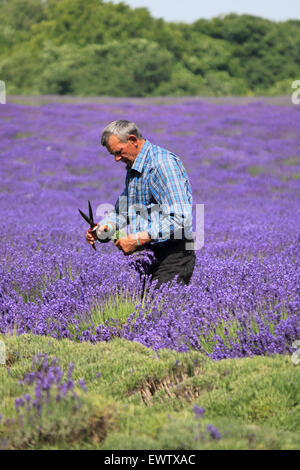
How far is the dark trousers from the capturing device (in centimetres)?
391

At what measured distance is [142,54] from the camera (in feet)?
108

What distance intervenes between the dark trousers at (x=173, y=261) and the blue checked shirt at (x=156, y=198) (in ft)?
0.34

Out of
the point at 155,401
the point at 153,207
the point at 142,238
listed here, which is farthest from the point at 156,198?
the point at 155,401

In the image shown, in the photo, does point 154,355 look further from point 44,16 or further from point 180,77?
point 44,16

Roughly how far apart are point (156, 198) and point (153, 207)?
0.24ft

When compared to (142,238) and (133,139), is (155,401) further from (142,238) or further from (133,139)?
(133,139)

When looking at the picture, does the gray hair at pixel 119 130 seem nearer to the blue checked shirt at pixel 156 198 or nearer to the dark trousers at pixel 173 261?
the blue checked shirt at pixel 156 198

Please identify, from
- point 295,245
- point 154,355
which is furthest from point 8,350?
point 295,245

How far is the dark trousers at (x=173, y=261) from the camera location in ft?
12.8

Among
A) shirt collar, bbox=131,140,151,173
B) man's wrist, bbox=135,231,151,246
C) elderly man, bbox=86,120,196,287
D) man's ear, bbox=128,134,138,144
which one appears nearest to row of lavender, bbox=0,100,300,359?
elderly man, bbox=86,120,196,287

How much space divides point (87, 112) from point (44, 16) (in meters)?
29.1

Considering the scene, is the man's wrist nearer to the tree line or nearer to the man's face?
the man's face

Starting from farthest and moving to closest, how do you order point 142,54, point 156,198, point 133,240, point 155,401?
point 142,54
point 156,198
point 133,240
point 155,401

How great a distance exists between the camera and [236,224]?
789 cm
